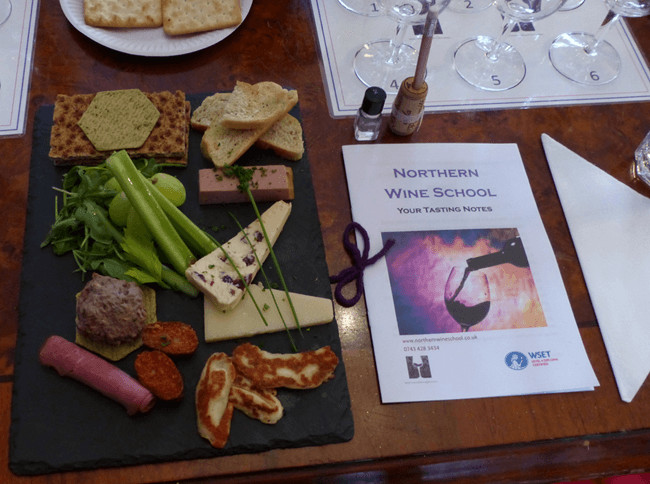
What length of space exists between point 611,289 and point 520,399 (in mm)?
302

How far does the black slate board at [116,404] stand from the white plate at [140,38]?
320 mm

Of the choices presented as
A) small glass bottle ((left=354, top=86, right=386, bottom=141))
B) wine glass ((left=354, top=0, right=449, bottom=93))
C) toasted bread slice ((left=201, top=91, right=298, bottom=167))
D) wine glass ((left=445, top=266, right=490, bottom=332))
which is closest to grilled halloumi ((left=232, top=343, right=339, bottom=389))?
wine glass ((left=445, top=266, right=490, bottom=332))

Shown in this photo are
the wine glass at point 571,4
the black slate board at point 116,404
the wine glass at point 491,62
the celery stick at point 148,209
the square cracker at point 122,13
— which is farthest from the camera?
the wine glass at point 571,4

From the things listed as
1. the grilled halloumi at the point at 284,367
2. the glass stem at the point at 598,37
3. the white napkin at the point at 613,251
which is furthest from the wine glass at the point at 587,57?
the grilled halloumi at the point at 284,367

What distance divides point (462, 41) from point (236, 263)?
2.63 feet

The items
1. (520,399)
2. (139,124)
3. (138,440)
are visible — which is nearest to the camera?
(138,440)

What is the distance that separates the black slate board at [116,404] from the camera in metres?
0.85

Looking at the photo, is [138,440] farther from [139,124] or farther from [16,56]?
[16,56]

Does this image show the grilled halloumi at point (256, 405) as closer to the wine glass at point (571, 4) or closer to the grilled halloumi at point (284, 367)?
the grilled halloumi at point (284, 367)

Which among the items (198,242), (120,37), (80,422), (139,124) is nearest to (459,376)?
(198,242)

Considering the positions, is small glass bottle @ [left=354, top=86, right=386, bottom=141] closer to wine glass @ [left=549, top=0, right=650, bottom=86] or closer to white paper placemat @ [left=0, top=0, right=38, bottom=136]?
wine glass @ [left=549, top=0, right=650, bottom=86]

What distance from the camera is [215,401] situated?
880 millimetres

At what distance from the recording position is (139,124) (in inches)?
42.8

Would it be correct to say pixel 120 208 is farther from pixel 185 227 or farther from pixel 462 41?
pixel 462 41
